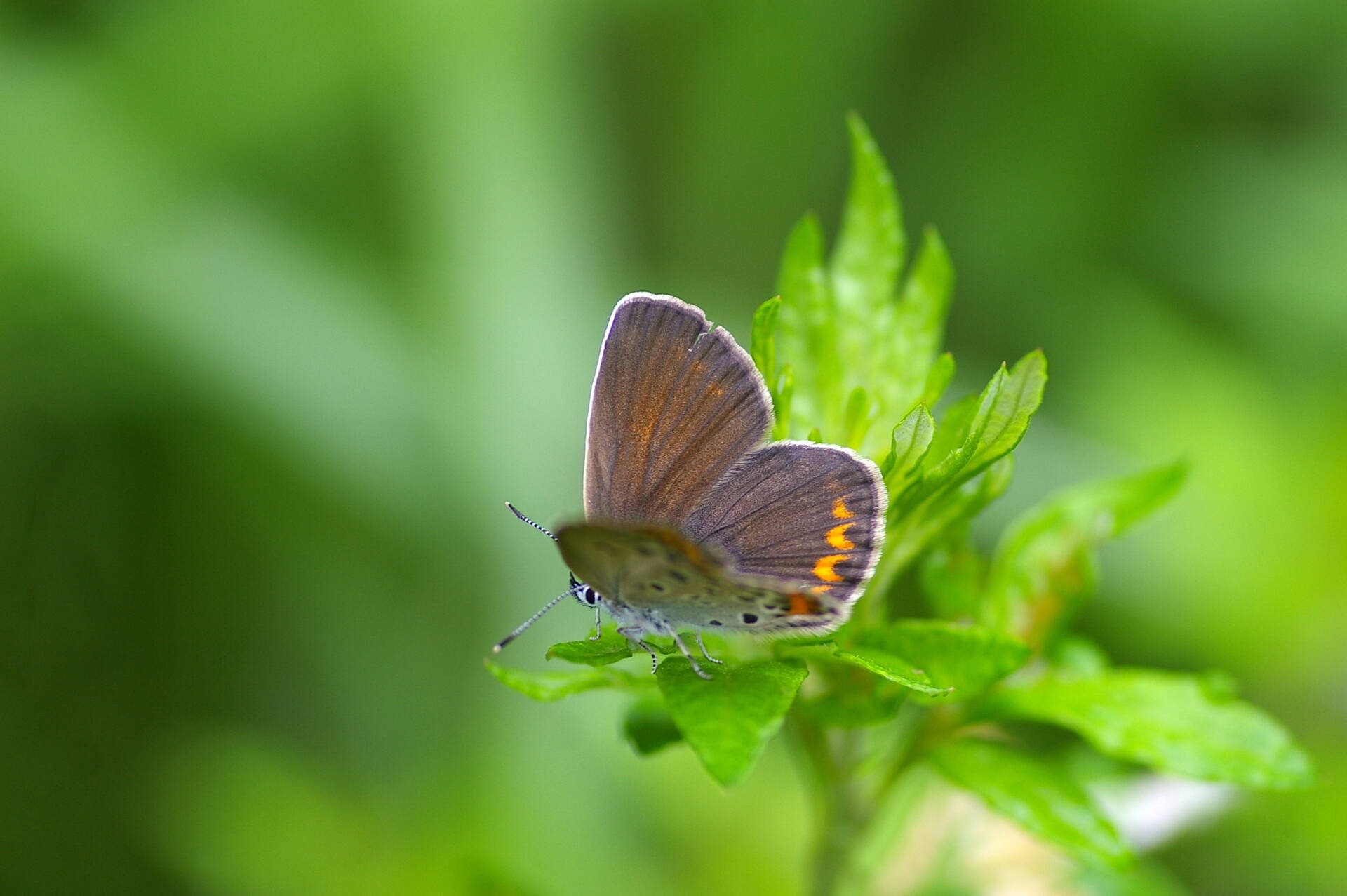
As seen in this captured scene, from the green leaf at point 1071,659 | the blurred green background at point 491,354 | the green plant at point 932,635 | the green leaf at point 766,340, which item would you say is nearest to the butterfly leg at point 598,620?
the green plant at point 932,635

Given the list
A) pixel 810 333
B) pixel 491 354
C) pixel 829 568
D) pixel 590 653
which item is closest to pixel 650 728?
pixel 590 653

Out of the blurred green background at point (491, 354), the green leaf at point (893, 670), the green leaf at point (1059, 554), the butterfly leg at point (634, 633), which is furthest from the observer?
the blurred green background at point (491, 354)

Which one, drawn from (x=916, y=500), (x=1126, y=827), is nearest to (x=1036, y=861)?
(x=1126, y=827)

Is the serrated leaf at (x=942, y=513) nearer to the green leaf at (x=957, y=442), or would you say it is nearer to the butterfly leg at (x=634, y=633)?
the green leaf at (x=957, y=442)

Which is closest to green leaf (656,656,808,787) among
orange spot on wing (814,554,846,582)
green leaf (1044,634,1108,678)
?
orange spot on wing (814,554,846,582)

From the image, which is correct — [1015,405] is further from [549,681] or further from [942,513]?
[549,681]

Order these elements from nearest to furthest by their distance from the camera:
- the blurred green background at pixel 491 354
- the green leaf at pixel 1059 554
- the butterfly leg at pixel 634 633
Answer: the butterfly leg at pixel 634 633 < the green leaf at pixel 1059 554 < the blurred green background at pixel 491 354

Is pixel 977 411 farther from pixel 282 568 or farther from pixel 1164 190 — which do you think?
pixel 1164 190
